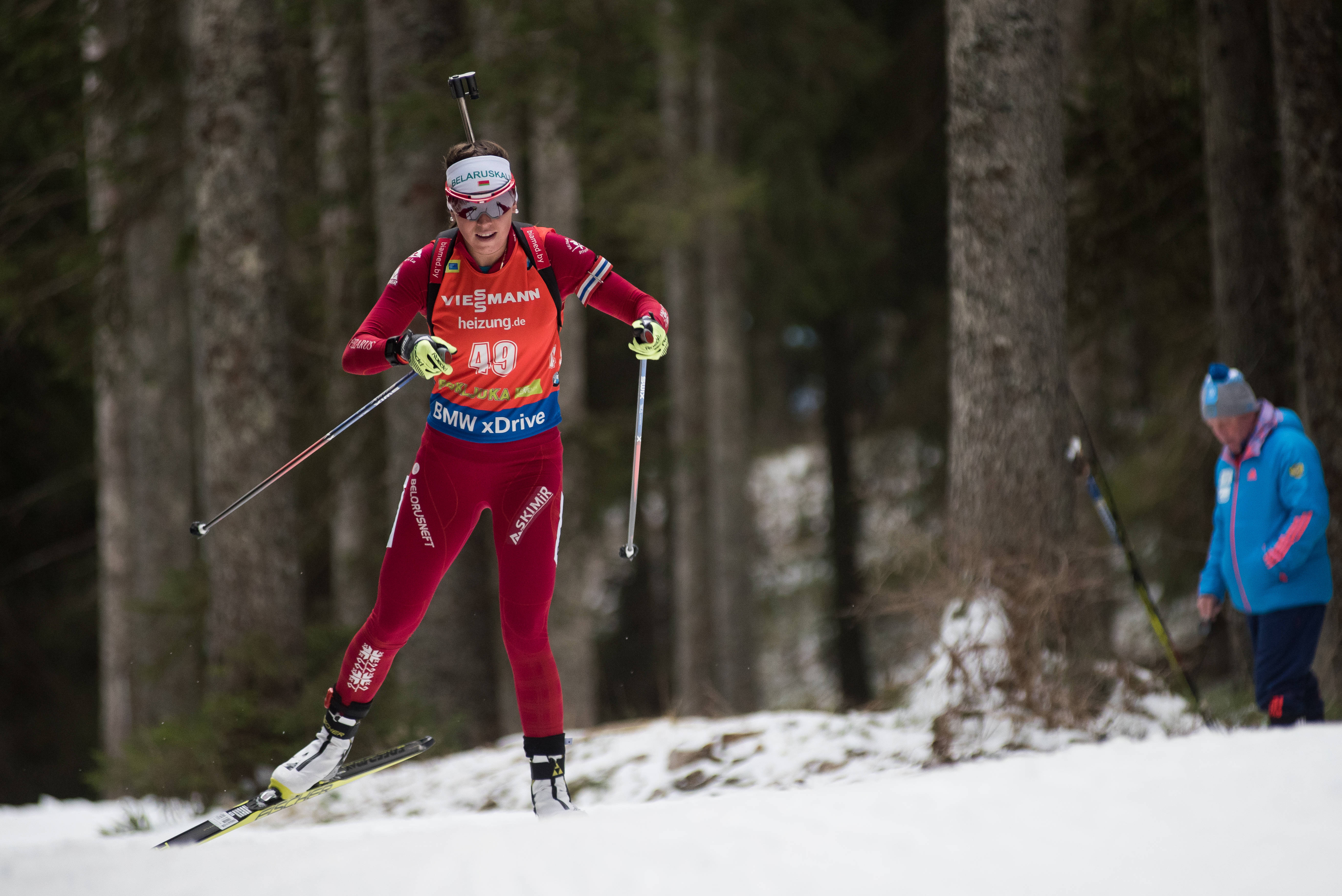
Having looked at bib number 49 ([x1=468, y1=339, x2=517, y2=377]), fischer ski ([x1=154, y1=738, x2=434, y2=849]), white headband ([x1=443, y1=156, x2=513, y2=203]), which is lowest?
fischer ski ([x1=154, y1=738, x2=434, y2=849])

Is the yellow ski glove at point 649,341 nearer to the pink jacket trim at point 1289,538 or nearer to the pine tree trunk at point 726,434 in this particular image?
the pink jacket trim at point 1289,538

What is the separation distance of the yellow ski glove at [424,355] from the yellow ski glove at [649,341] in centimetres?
Result: 72

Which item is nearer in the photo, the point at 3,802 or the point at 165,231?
the point at 165,231

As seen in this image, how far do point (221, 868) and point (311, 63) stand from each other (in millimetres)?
7824

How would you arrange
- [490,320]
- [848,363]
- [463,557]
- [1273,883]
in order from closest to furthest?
[1273,883]
[490,320]
[463,557]
[848,363]

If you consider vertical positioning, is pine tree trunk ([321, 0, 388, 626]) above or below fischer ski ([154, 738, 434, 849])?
above

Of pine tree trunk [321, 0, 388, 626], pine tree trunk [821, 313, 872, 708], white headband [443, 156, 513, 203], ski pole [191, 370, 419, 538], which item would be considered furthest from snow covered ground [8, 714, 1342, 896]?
pine tree trunk [821, 313, 872, 708]

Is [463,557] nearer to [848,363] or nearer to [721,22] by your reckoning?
[721,22]

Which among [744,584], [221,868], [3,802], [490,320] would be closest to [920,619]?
[490,320]

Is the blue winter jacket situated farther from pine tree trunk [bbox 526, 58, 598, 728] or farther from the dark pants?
pine tree trunk [bbox 526, 58, 598, 728]

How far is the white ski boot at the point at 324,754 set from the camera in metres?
4.82

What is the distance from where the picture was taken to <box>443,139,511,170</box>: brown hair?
446cm

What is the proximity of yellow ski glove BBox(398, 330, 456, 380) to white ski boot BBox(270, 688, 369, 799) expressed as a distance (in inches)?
56.8

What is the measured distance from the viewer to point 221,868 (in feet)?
11.4
